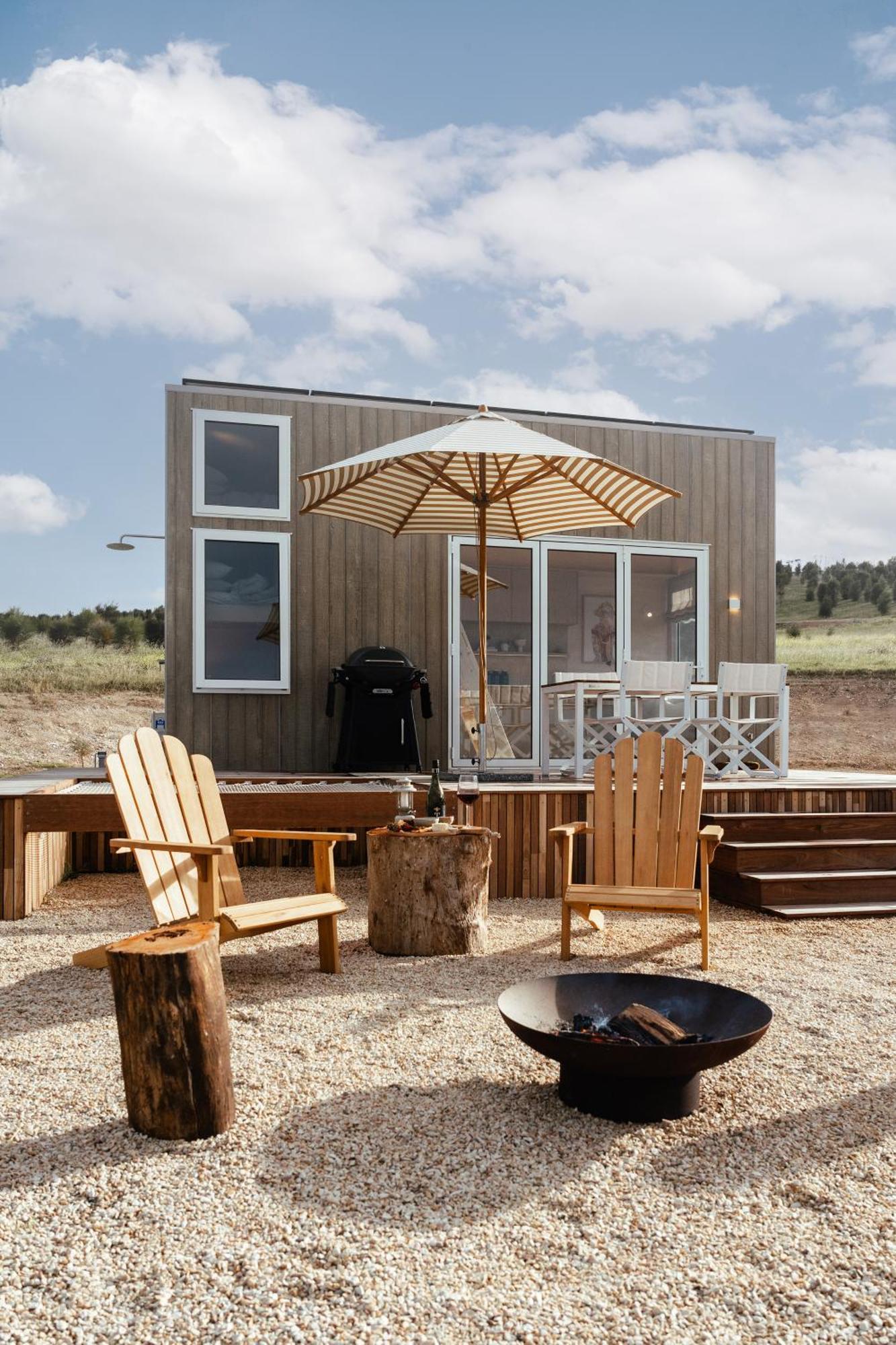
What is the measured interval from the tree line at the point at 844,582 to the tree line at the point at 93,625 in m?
19.6

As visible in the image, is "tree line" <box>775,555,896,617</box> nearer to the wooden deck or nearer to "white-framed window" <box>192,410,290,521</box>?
"white-framed window" <box>192,410,290,521</box>

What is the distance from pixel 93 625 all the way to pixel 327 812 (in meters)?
23.2

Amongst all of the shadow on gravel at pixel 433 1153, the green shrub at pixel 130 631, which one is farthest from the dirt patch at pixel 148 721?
the shadow on gravel at pixel 433 1153

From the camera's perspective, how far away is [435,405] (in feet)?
28.0

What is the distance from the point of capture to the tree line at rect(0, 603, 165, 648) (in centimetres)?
2508

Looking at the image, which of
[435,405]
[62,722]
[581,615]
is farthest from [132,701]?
[581,615]

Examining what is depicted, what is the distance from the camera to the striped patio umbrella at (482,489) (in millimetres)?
5406

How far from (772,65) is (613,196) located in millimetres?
1647

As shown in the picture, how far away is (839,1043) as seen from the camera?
115 inches

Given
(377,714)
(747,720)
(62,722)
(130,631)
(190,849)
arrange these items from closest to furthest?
(190,849), (747,720), (377,714), (62,722), (130,631)

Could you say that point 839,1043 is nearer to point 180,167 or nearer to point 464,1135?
point 464,1135

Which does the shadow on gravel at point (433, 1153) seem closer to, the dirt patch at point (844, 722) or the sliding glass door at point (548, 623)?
the sliding glass door at point (548, 623)

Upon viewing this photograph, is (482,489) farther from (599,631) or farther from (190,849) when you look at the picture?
(190,849)

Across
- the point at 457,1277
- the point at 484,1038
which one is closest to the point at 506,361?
the point at 484,1038
